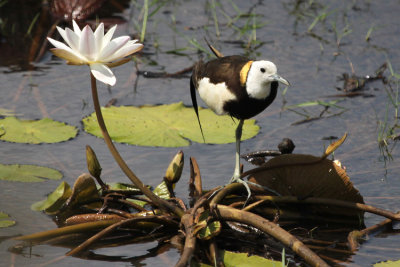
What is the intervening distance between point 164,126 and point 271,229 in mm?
1276

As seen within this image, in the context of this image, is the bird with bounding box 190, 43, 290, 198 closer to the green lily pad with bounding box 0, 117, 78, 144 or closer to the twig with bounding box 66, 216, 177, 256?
the twig with bounding box 66, 216, 177, 256

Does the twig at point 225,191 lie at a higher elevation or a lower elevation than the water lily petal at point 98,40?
lower

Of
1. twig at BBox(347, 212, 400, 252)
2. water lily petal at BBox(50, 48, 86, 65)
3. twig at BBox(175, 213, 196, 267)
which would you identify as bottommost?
twig at BBox(347, 212, 400, 252)

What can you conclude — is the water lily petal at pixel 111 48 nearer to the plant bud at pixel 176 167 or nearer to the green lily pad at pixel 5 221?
the plant bud at pixel 176 167

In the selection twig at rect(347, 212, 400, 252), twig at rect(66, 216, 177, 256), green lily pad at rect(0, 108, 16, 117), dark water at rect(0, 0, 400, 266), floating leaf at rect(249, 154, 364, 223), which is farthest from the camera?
green lily pad at rect(0, 108, 16, 117)

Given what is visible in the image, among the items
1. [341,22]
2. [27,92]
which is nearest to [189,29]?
[341,22]

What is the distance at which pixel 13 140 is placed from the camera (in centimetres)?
322

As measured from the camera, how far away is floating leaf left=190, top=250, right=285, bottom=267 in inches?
89.0

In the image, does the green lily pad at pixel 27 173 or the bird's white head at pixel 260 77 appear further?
the green lily pad at pixel 27 173

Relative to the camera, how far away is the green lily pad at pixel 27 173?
2.86m

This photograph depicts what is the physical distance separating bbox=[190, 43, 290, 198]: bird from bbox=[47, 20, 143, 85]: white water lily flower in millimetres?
455

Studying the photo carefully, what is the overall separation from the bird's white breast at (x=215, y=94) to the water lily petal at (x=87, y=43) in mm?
568

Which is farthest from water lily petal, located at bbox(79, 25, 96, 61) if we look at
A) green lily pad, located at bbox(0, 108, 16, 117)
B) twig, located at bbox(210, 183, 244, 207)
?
green lily pad, located at bbox(0, 108, 16, 117)

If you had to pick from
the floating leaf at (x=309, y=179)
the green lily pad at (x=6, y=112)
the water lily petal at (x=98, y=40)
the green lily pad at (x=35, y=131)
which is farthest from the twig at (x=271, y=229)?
the green lily pad at (x=6, y=112)
